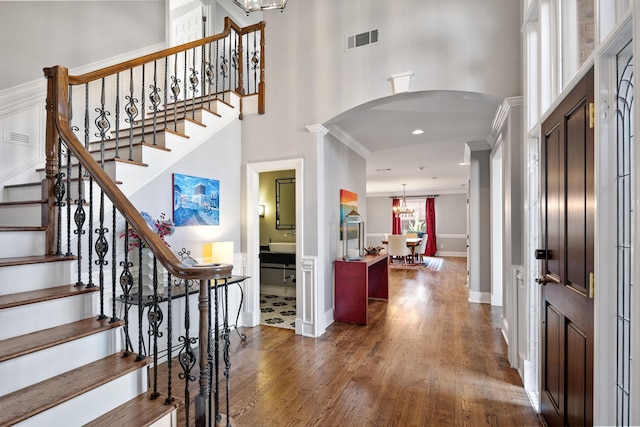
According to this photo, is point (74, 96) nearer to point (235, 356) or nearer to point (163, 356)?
point (163, 356)

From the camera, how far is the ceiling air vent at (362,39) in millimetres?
3502

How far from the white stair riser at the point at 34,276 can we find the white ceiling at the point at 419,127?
2915 millimetres

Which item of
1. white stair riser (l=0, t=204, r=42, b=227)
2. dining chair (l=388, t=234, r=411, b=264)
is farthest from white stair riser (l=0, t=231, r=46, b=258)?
dining chair (l=388, t=234, r=411, b=264)

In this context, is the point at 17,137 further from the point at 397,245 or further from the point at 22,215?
the point at 397,245

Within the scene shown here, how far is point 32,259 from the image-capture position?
196 centimetres

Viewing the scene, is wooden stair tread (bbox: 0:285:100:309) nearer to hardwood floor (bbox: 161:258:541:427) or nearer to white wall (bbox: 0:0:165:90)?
hardwood floor (bbox: 161:258:541:427)

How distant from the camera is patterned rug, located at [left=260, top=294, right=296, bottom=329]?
14.1 ft

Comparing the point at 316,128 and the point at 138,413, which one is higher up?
the point at 316,128

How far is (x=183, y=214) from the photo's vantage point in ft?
11.2

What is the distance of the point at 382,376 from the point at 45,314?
2494 millimetres

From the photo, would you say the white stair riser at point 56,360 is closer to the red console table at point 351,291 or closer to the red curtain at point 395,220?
the red console table at point 351,291

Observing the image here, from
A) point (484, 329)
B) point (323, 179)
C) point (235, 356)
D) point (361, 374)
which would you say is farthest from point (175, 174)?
point (484, 329)

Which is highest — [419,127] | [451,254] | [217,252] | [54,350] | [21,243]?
[419,127]

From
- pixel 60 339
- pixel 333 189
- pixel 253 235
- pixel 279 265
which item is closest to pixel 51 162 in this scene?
pixel 60 339
